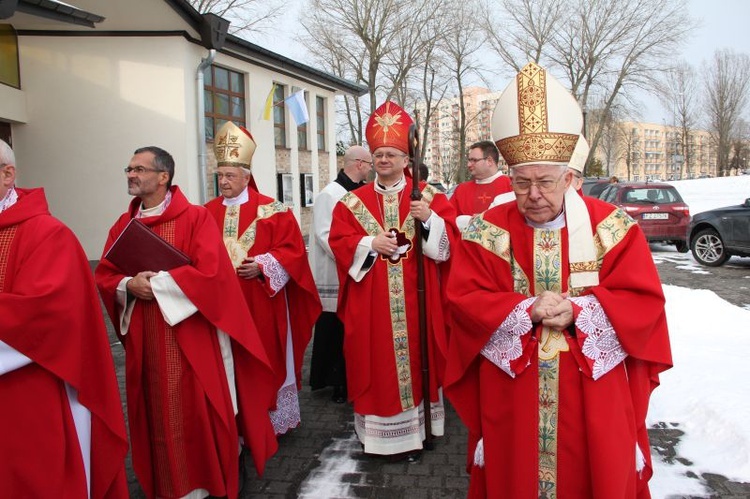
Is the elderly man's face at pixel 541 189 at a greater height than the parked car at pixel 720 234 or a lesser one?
greater

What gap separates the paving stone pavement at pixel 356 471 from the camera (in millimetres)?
3596

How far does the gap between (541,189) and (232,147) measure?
2.76 m

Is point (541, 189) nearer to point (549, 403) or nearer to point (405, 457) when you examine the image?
point (549, 403)

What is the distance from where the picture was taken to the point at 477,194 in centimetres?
629

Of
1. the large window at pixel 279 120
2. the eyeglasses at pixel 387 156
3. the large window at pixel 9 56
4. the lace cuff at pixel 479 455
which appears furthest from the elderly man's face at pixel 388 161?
the large window at pixel 279 120

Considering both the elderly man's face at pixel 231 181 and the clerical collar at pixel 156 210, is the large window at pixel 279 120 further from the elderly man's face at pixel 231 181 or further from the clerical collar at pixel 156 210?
the clerical collar at pixel 156 210

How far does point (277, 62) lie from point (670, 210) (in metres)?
12.0

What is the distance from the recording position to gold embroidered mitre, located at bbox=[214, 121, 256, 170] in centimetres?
453

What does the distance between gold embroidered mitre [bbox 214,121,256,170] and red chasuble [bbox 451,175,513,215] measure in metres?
2.52

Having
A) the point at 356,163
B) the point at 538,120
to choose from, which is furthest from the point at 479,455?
the point at 356,163

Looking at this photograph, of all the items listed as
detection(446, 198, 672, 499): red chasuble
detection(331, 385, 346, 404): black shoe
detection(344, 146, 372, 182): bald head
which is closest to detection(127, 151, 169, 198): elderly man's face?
detection(446, 198, 672, 499): red chasuble

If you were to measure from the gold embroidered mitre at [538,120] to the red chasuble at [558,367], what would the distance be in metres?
0.30

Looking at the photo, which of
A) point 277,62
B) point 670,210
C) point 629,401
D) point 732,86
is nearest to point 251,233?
point 629,401

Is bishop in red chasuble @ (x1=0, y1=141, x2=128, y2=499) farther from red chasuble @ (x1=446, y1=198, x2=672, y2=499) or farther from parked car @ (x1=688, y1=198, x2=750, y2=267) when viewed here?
parked car @ (x1=688, y1=198, x2=750, y2=267)
